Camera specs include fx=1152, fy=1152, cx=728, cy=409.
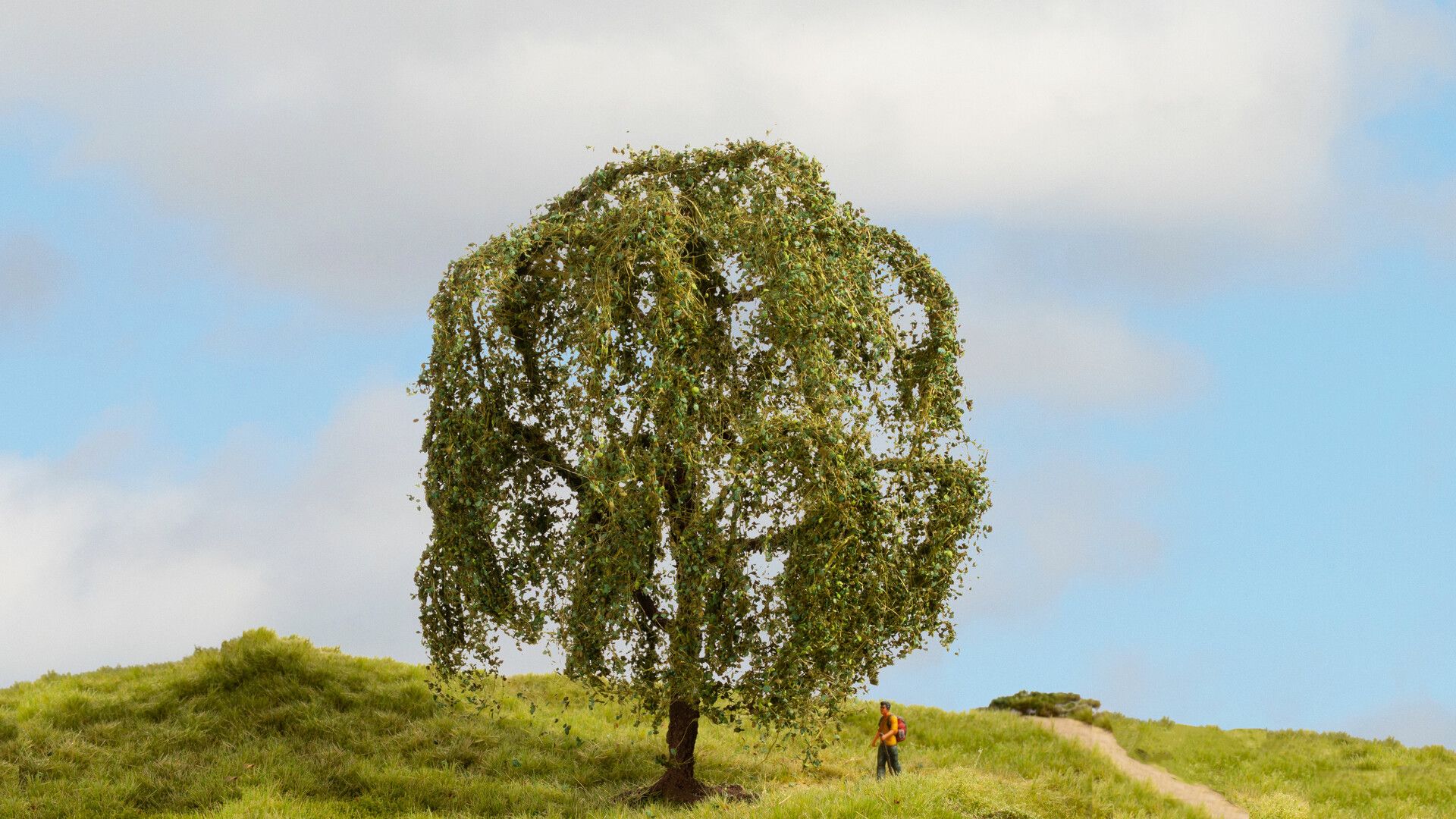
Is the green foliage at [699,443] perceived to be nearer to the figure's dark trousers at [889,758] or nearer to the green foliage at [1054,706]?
the figure's dark trousers at [889,758]

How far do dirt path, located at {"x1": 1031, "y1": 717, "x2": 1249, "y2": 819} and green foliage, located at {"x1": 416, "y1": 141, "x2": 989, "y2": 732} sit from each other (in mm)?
9063

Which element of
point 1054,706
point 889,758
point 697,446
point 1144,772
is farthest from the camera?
point 1054,706

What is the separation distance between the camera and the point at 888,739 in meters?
22.8

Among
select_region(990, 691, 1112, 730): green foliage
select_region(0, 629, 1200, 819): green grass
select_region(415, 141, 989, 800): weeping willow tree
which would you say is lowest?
select_region(0, 629, 1200, 819): green grass

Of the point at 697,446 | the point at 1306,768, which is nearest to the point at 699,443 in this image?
A: the point at 697,446

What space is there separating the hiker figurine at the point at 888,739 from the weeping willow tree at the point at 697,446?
269cm

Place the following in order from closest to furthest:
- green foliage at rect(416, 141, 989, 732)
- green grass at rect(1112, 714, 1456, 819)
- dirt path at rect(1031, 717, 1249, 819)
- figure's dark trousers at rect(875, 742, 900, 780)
→ green foliage at rect(416, 141, 989, 732) < figure's dark trousers at rect(875, 742, 900, 780) < dirt path at rect(1031, 717, 1249, 819) < green grass at rect(1112, 714, 1456, 819)

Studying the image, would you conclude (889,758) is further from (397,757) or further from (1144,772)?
(397,757)

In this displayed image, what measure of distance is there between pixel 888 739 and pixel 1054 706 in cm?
1227

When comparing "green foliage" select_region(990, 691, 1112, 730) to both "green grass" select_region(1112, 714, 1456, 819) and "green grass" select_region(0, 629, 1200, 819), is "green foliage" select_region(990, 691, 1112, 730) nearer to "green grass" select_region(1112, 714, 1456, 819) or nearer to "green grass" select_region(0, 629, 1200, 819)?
"green grass" select_region(1112, 714, 1456, 819)

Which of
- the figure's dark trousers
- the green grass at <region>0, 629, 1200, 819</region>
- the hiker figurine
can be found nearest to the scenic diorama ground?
the green grass at <region>0, 629, 1200, 819</region>

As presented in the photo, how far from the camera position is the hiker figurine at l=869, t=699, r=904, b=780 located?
22.8m

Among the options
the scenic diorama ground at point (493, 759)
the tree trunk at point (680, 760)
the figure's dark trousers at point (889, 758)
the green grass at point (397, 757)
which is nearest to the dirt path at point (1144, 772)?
the scenic diorama ground at point (493, 759)

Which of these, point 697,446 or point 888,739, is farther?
point 888,739
